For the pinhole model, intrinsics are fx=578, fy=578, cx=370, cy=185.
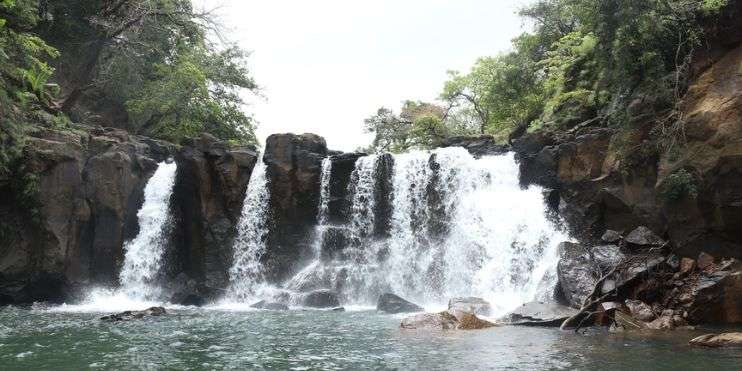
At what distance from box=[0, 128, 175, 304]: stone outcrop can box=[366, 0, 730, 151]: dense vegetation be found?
1824cm

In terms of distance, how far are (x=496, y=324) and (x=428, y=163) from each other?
11.1 m

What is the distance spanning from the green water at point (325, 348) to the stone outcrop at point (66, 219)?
24.8 ft

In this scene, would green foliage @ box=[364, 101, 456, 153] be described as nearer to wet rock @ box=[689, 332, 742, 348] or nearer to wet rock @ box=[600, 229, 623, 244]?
wet rock @ box=[600, 229, 623, 244]

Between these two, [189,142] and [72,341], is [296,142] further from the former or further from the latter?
[72,341]

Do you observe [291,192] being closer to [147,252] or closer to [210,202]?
[210,202]

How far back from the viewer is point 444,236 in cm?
2389

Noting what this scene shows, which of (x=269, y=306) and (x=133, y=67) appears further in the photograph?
(x=133, y=67)

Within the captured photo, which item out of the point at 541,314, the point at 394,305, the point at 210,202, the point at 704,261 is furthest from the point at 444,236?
the point at 210,202

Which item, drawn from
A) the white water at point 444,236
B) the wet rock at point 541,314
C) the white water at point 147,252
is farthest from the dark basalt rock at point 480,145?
the white water at point 147,252

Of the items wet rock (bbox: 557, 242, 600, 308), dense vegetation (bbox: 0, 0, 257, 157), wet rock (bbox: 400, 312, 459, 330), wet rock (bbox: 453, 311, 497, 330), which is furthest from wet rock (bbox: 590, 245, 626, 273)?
dense vegetation (bbox: 0, 0, 257, 157)

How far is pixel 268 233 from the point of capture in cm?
2652

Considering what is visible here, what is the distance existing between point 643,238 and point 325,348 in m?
10.9

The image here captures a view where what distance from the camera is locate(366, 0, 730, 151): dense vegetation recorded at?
16.9 m

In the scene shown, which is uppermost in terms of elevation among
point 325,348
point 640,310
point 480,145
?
point 480,145
